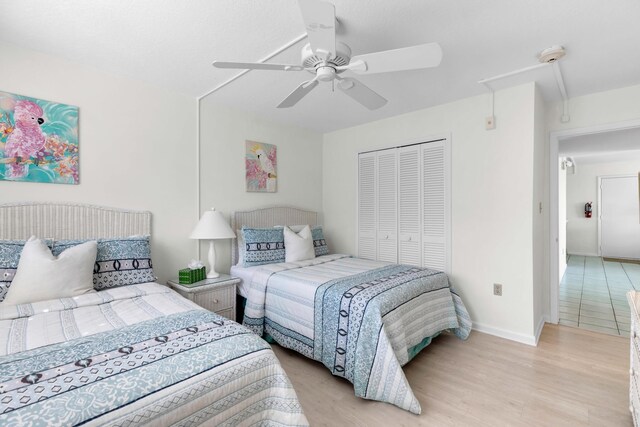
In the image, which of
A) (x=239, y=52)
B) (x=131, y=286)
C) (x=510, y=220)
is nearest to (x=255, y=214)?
(x=131, y=286)

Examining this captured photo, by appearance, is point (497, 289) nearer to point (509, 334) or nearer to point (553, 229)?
point (509, 334)

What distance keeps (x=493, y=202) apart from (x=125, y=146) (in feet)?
11.1

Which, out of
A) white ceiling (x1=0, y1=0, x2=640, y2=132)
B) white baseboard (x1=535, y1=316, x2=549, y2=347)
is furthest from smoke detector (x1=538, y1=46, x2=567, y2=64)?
white baseboard (x1=535, y1=316, x2=549, y2=347)

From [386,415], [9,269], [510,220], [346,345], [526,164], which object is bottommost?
[386,415]

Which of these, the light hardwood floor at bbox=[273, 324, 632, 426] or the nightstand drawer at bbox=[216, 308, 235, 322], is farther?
the nightstand drawer at bbox=[216, 308, 235, 322]

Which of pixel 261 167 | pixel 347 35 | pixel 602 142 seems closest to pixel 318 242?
pixel 261 167

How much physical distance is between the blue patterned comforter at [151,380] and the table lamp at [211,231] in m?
1.35

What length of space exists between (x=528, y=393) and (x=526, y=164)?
1.84 meters

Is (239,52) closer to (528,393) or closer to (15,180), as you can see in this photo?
(15,180)

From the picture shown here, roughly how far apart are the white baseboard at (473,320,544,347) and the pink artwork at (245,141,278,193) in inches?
106

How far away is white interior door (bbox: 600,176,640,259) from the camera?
677 centimetres

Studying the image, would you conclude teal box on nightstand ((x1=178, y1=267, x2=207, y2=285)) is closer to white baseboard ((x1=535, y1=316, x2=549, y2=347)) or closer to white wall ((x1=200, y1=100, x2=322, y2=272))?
white wall ((x1=200, y1=100, x2=322, y2=272))

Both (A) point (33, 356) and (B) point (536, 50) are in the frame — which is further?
(B) point (536, 50)

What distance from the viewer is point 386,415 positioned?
1838 mm
